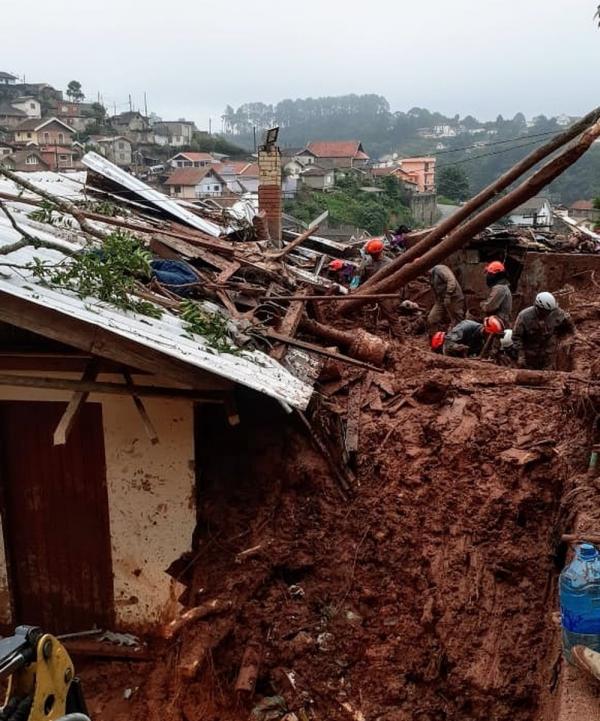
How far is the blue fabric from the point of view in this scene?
22.1 ft

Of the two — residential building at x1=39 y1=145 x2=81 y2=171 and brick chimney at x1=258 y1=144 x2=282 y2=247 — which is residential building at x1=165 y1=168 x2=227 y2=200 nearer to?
residential building at x1=39 y1=145 x2=81 y2=171

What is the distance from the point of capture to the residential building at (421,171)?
74688mm

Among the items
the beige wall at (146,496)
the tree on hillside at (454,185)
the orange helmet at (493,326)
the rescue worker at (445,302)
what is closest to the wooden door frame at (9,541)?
the beige wall at (146,496)

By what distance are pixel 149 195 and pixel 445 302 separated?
573 cm

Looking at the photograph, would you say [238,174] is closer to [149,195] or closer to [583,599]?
[149,195]

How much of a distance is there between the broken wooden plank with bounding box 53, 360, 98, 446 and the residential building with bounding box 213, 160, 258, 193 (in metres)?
51.2

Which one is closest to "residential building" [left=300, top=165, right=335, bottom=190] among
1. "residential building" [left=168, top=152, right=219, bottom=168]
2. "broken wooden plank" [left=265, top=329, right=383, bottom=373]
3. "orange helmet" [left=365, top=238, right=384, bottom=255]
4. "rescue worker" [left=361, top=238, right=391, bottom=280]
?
"residential building" [left=168, top=152, right=219, bottom=168]

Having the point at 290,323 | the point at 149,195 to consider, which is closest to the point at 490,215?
the point at 290,323

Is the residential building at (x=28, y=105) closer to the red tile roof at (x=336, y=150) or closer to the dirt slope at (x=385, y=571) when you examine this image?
the red tile roof at (x=336, y=150)

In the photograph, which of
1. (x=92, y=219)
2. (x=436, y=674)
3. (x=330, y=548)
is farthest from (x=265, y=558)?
(x=92, y=219)

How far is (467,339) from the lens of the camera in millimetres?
9859

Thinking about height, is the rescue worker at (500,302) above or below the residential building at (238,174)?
below

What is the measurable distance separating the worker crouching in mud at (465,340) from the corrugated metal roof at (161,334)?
454 centimetres

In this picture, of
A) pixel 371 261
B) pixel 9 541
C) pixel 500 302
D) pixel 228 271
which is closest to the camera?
pixel 9 541
